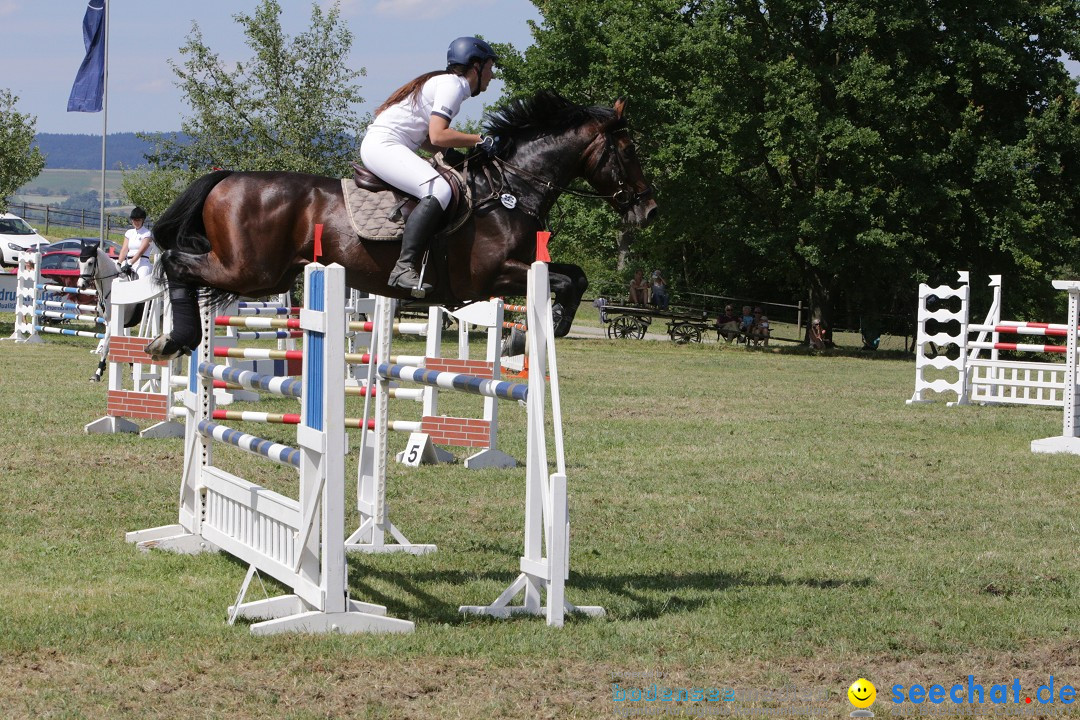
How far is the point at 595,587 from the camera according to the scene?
18.3 feet

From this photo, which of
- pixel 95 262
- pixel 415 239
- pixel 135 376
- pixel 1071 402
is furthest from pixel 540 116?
pixel 95 262

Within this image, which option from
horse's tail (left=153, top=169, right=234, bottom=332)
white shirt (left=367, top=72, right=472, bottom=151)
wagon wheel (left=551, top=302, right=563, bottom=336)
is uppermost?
white shirt (left=367, top=72, right=472, bottom=151)

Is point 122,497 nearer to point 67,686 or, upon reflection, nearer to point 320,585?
point 320,585

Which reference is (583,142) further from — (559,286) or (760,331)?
(760,331)

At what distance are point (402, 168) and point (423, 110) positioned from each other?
32cm

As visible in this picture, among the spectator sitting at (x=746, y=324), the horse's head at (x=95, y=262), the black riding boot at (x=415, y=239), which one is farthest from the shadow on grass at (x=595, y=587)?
the spectator sitting at (x=746, y=324)

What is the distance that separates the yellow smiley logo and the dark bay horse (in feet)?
8.79

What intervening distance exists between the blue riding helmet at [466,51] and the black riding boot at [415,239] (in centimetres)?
67

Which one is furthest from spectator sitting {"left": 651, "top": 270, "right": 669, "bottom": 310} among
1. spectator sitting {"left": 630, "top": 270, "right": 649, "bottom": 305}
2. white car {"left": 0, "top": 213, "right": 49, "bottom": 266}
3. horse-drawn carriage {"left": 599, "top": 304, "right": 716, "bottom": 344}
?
white car {"left": 0, "top": 213, "right": 49, "bottom": 266}

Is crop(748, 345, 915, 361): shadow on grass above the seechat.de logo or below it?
above

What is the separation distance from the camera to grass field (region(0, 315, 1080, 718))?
402cm

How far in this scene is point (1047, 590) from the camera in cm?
562

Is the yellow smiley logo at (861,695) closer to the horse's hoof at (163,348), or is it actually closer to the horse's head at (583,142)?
the horse's head at (583,142)

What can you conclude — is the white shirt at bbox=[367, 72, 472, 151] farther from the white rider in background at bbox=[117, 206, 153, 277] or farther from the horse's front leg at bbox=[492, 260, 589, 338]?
the white rider in background at bbox=[117, 206, 153, 277]
